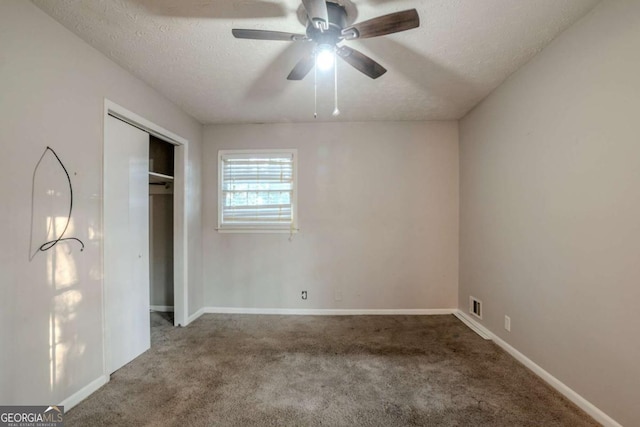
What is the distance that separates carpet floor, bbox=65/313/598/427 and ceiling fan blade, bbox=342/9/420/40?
2.31 meters

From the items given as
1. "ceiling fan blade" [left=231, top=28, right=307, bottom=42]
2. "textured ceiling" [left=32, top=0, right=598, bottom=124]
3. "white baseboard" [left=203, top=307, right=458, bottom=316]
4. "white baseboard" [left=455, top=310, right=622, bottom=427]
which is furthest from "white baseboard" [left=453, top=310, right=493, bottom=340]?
"ceiling fan blade" [left=231, top=28, right=307, bottom=42]

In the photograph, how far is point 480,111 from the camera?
299 cm

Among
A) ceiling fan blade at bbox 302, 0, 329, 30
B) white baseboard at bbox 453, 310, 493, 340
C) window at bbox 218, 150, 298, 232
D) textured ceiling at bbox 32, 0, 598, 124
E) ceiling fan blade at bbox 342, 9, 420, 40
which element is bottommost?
white baseboard at bbox 453, 310, 493, 340

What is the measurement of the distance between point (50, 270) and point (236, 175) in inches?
88.2

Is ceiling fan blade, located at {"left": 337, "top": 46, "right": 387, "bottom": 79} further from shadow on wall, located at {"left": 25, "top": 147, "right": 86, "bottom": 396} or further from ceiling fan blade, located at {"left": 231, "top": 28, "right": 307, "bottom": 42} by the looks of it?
shadow on wall, located at {"left": 25, "top": 147, "right": 86, "bottom": 396}

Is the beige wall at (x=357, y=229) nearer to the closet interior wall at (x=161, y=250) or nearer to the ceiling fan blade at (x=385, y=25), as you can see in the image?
the closet interior wall at (x=161, y=250)

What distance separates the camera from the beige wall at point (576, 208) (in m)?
A: 1.49

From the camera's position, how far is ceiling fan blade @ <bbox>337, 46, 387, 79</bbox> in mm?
1667

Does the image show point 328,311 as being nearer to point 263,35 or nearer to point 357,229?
point 357,229

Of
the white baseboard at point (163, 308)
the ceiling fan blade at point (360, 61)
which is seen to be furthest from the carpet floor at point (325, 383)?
the ceiling fan blade at point (360, 61)

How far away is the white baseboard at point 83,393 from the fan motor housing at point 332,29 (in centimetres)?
281

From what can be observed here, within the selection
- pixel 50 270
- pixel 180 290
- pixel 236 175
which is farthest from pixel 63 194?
pixel 236 175

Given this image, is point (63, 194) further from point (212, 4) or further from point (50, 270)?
point (212, 4)

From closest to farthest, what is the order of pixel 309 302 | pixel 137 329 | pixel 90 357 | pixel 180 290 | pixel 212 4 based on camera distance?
1. pixel 212 4
2. pixel 90 357
3. pixel 137 329
4. pixel 180 290
5. pixel 309 302
